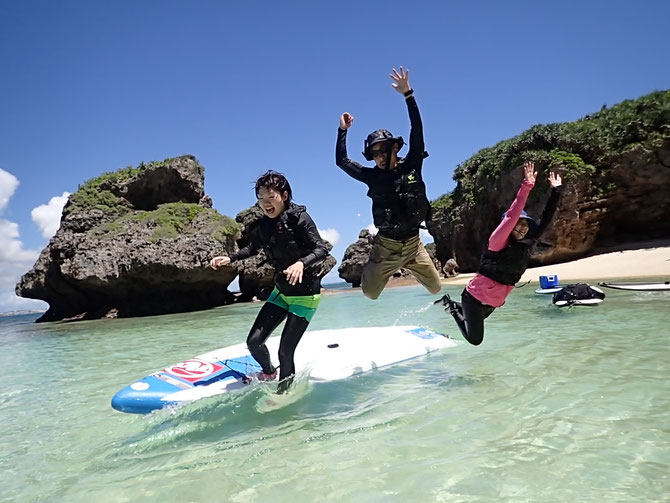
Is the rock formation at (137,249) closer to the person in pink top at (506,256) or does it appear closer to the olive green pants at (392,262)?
the olive green pants at (392,262)

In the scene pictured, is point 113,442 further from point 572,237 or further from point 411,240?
point 572,237

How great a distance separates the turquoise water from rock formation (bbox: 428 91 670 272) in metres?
19.5

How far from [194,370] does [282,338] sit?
64.0 inches

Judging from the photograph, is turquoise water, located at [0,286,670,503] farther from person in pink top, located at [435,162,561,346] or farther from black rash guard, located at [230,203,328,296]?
black rash guard, located at [230,203,328,296]

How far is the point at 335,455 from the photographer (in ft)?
9.82

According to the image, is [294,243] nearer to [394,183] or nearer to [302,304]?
[302,304]

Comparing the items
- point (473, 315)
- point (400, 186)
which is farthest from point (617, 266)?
point (400, 186)

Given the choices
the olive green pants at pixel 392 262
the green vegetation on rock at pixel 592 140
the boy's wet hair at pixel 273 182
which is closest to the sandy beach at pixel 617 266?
the green vegetation on rock at pixel 592 140

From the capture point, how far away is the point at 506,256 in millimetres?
4359

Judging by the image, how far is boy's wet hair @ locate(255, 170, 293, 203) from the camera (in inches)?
165

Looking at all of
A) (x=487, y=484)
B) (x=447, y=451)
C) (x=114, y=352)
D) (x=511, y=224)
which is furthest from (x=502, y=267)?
(x=114, y=352)

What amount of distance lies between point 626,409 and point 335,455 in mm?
2285

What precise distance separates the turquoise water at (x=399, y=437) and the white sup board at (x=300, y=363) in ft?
0.61

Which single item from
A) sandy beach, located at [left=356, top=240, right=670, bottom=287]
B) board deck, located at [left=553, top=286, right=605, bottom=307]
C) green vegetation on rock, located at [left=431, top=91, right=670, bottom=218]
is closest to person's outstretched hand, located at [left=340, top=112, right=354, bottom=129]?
board deck, located at [left=553, top=286, right=605, bottom=307]
